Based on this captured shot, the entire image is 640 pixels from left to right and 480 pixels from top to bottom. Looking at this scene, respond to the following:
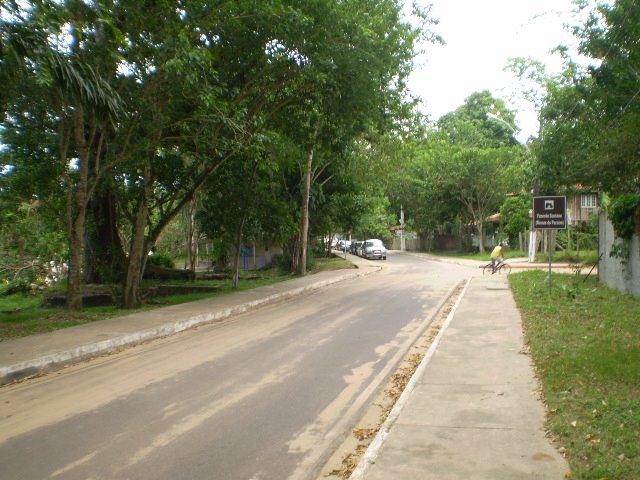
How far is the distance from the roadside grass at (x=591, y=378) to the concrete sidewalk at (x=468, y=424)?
203mm

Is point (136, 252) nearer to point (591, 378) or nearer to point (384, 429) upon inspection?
point (384, 429)

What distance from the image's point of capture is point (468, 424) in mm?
5461

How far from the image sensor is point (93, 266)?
22453 millimetres

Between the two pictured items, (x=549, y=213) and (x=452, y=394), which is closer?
(x=452, y=394)

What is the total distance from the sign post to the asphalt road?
5.82 meters

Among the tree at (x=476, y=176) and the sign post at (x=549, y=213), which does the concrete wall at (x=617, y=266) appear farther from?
the tree at (x=476, y=176)

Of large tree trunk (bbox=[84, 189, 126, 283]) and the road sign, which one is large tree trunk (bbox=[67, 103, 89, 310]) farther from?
the road sign

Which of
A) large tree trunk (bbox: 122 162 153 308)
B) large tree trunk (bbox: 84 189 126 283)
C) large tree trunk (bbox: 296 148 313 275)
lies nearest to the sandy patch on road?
large tree trunk (bbox: 122 162 153 308)

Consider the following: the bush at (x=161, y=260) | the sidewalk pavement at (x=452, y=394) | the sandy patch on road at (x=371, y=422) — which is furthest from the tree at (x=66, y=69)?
the bush at (x=161, y=260)

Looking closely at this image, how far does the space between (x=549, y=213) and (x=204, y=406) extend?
38.9 feet

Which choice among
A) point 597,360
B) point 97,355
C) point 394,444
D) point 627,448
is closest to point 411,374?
point 597,360

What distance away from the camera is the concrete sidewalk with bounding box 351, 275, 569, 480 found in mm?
4391

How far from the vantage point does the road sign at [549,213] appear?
49.7ft

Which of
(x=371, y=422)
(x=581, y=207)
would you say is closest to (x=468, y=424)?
(x=371, y=422)
